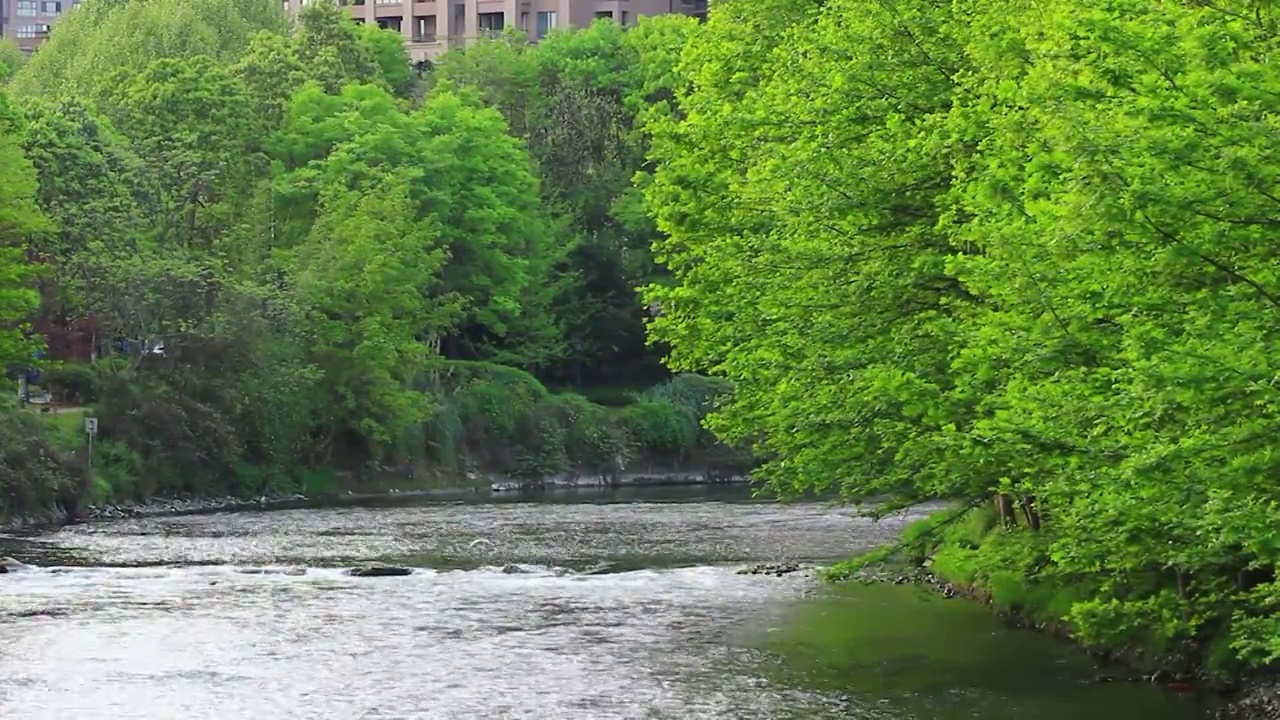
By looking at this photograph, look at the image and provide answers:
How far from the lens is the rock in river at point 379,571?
5022 centimetres

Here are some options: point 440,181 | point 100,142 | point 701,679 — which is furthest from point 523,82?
point 701,679

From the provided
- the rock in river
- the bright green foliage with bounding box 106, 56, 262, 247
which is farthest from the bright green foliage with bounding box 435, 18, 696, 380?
the rock in river

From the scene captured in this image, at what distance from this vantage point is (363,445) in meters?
A: 87.4

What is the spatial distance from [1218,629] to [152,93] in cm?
6767

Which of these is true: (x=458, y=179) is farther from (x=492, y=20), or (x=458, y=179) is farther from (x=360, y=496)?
(x=492, y=20)

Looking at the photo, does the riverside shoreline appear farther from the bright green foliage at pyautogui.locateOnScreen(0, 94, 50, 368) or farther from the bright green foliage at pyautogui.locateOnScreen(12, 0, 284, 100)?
the bright green foliage at pyautogui.locateOnScreen(12, 0, 284, 100)

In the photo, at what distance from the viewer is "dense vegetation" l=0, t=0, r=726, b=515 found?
7775 cm

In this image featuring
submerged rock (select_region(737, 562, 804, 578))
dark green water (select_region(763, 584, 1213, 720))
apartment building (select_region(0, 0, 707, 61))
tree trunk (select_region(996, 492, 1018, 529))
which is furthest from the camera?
apartment building (select_region(0, 0, 707, 61))

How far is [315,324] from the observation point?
8594cm

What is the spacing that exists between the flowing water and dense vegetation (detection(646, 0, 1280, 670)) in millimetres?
1937

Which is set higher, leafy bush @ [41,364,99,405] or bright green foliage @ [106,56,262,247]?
bright green foliage @ [106,56,262,247]

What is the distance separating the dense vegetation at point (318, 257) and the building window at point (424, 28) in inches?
1491

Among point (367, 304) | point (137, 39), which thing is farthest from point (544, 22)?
point (367, 304)

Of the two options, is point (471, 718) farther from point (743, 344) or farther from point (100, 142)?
point (100, 142)
